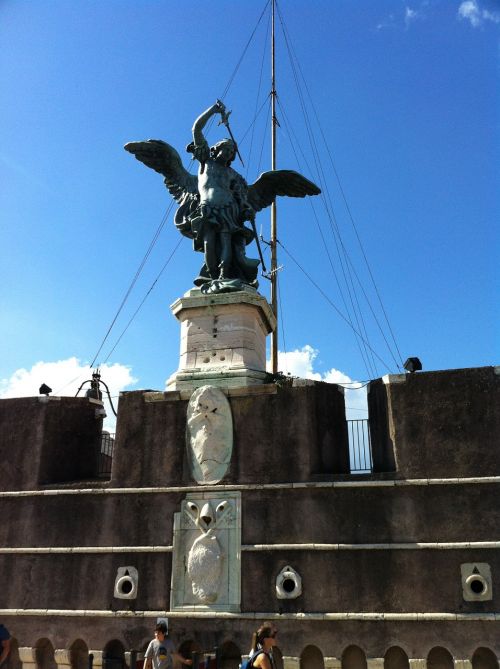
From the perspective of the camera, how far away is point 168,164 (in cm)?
1328

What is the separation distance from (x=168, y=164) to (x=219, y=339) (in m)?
4.14

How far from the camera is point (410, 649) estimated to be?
8859mm

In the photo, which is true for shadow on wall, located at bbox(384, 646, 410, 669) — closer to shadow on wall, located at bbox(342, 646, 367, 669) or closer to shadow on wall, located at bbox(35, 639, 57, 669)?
shadow on wall, located at bbox(342, 646, 367, 669)

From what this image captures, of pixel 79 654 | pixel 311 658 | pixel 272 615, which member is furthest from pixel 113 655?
pixel 311 658

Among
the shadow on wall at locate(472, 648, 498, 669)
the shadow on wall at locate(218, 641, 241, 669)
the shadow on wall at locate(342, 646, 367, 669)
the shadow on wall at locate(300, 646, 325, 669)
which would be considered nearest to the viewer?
the shadow on wall at locate(472, 648, 498, 669)

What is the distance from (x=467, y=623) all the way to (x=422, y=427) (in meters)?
2.86

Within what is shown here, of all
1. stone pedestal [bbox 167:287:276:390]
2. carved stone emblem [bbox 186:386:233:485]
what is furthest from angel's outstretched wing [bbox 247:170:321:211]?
carved stone emblem [bbox 186:386:233:485]

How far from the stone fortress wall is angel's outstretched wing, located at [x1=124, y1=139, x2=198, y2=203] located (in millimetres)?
4584

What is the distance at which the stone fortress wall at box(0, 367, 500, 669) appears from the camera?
9.11m

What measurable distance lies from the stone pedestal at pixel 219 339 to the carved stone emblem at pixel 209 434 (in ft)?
1.27

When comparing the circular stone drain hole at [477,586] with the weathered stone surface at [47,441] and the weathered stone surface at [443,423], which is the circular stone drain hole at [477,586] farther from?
the weathered stone surface at [47,441]

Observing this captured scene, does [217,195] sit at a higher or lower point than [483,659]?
higher

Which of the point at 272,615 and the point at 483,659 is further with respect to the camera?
the point at 272,615

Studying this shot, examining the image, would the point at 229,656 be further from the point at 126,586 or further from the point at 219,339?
the point at 219,339
